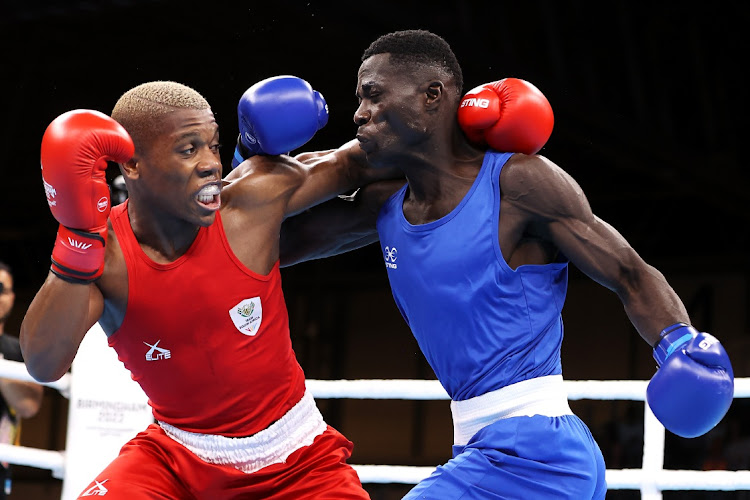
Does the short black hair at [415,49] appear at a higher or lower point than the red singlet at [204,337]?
higher

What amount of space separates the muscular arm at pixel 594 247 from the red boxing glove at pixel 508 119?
0.11m

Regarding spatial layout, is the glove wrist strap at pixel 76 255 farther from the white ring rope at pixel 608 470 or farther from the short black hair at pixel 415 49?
the white ring rope at pixel 608 470

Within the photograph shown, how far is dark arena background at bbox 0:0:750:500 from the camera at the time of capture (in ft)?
20.8

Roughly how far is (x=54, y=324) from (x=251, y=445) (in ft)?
1.75

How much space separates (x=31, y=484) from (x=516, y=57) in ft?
30.4

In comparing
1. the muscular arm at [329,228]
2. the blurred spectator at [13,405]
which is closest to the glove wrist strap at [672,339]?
the muscular arm at [329,228]

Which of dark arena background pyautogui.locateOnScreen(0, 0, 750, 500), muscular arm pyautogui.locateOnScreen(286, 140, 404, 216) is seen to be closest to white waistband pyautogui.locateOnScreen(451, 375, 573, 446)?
muscular arm pyautogui.locateOnScreen(286, 140, 404, 216)

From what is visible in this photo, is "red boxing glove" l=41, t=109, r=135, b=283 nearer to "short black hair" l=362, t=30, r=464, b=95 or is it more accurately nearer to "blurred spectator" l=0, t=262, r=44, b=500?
"short black hair" l=362, t=30, r=464, b=95

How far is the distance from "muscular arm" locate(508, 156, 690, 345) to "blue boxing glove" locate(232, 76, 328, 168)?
0.61m

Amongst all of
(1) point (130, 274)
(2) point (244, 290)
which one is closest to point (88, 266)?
(1) point (130, 274)

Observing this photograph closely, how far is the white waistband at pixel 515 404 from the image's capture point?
2123 mm

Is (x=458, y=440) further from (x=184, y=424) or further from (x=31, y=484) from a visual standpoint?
(x=31, y=484)

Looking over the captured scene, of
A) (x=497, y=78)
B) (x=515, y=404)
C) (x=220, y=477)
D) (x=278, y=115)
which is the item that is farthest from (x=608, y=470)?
(x=497, y=78)

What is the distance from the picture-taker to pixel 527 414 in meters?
2.12
